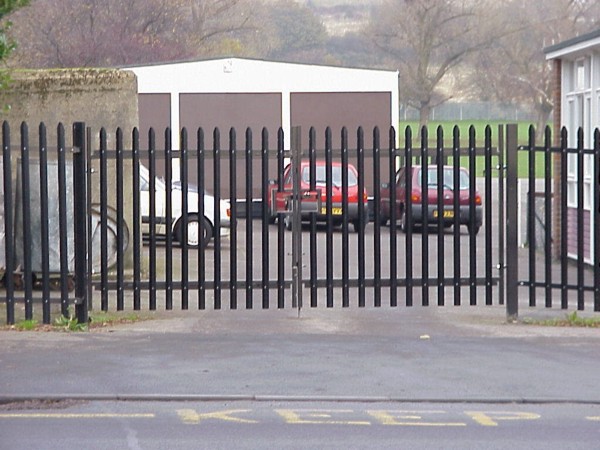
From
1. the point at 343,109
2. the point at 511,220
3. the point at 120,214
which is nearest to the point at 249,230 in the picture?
the point at 120,214

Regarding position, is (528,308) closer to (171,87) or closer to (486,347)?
(486,347)

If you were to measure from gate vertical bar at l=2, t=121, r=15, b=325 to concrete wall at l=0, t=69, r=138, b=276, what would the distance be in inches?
145

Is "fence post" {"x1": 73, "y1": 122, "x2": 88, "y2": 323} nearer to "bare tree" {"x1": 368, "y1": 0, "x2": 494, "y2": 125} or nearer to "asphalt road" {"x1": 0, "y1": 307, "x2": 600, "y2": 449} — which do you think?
"asphalt road" {"x1": 0, "y1": 307, "x2": 600, "y2": 449}

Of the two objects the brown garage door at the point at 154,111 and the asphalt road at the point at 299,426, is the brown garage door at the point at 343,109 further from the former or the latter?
the asphalt road at the point at 299,426

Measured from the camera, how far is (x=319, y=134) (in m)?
34.1

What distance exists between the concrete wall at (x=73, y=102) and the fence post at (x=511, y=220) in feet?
19.4

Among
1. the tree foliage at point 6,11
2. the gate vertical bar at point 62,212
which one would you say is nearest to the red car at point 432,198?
the gate vertical bar at point 62,212

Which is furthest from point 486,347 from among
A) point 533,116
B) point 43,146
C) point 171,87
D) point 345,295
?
point 533,116

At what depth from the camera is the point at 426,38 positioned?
62.6 meters

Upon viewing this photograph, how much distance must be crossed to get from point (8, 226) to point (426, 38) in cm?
5314

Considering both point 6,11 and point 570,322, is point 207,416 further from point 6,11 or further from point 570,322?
point 570,322

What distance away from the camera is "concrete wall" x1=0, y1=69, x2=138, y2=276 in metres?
15.5

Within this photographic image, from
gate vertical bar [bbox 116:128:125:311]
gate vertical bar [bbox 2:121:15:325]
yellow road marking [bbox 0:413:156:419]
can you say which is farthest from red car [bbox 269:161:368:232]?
yellow road marking [bbox 0:413:156:419]

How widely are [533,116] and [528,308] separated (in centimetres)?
6905
